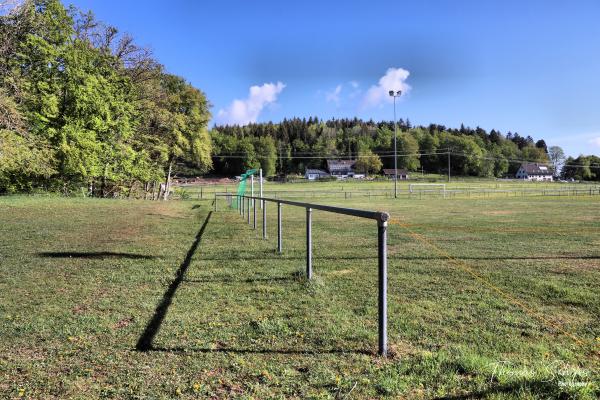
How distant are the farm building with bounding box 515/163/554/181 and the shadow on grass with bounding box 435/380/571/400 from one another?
17370cm

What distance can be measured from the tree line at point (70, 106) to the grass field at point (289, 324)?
639 inches

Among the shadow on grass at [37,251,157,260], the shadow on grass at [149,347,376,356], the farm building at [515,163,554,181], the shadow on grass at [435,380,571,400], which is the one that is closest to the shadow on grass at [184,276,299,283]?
the shadow on grass at [37,251,157,260]

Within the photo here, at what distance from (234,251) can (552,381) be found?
280 inches

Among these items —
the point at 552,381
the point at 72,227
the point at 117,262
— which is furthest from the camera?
the point at 72,227

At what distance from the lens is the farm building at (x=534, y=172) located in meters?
160

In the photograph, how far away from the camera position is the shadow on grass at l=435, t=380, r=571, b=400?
2785 millimetres

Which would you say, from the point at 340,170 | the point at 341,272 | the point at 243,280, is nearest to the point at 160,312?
the point at 243,280

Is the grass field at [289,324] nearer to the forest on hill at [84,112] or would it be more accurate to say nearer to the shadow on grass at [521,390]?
the shadow on grass at [521,390]

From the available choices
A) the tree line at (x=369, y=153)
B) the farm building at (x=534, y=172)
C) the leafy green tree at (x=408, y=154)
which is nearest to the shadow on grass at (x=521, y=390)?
the tree line at (x=369, y=153)

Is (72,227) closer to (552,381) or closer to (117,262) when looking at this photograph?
(117,262)

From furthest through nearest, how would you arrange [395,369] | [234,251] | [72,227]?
[72,227]
[234,251]
[395,369]

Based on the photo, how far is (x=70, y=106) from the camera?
96.7ft

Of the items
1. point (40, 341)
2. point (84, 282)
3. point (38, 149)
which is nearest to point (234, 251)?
point (84, 282)

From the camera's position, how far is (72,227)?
13461 mm
